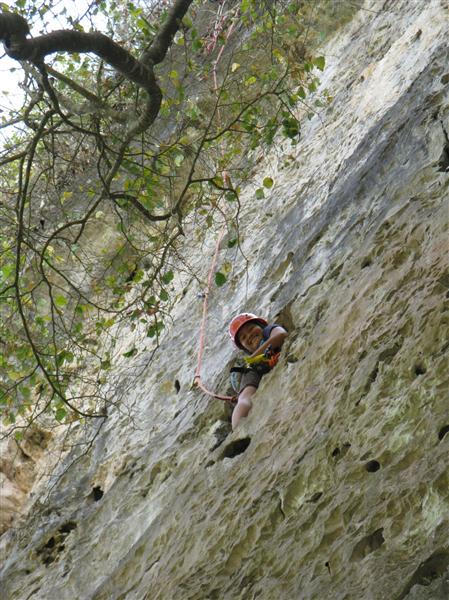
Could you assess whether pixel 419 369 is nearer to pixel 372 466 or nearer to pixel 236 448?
pixel 372 466

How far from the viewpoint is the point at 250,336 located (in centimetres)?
631

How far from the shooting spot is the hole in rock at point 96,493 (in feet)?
23.5

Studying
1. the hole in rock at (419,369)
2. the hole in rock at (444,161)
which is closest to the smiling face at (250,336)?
the hole in rock at (444,161)

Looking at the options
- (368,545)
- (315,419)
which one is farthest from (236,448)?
(368,545)

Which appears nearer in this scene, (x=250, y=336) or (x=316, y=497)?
(x=316, y=497)

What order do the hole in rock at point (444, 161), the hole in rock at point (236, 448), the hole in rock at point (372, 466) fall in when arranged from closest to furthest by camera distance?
1. the hole in rock at point (372, 466)
2. the hole in rock at point (444, 161)
3. the hole in rock at point (236, 448)

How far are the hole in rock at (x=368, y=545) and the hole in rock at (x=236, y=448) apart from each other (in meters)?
1.97

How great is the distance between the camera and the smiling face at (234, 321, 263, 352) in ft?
20.3

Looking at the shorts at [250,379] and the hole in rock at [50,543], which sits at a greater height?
the shorts at [250,379]

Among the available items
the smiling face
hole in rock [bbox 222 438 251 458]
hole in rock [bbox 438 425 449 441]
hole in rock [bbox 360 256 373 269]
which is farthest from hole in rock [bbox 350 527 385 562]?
the smiling face

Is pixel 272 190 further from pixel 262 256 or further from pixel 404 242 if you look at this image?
pixel 404 242

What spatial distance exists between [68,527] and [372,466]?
4148 mm

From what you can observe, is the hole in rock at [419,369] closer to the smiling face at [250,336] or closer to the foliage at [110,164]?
the foliage at [110,164]

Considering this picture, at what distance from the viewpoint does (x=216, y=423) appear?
605 centimetres
